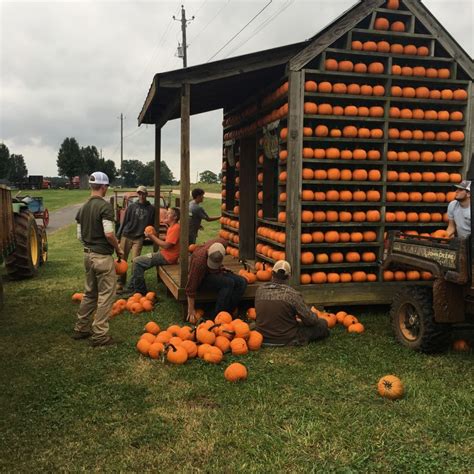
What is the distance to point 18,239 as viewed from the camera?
34.8 feet

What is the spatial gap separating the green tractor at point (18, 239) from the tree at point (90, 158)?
92794 millimetres

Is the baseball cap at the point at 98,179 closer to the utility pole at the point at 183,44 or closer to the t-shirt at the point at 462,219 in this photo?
the t-shirt at the point at 462,219

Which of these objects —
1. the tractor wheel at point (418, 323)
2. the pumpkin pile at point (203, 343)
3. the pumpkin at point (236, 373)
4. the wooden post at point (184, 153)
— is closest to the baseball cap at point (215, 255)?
the wooden post at point (184, 153)

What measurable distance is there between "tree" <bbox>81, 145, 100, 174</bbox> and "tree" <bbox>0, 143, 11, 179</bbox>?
16363 mm

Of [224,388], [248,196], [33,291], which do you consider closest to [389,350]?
[224,388]

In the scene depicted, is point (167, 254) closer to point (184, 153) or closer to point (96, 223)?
point (184, 153)

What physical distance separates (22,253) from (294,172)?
6.52 metres

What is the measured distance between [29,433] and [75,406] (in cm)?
59

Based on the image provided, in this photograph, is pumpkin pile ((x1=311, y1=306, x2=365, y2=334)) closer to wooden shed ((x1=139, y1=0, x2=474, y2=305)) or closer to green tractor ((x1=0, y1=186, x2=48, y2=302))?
wooden shed ((x1=139, y1=0, x2=474, y2=305))

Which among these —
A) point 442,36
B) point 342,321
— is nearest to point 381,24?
point 442,36

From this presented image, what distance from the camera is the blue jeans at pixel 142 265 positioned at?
915cm

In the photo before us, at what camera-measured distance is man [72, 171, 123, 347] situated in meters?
6.53

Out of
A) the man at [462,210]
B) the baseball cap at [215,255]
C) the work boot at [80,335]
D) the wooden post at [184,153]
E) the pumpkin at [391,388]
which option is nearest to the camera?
the pumpkin at [391,388]

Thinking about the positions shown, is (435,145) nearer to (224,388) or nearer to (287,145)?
(287,145)
